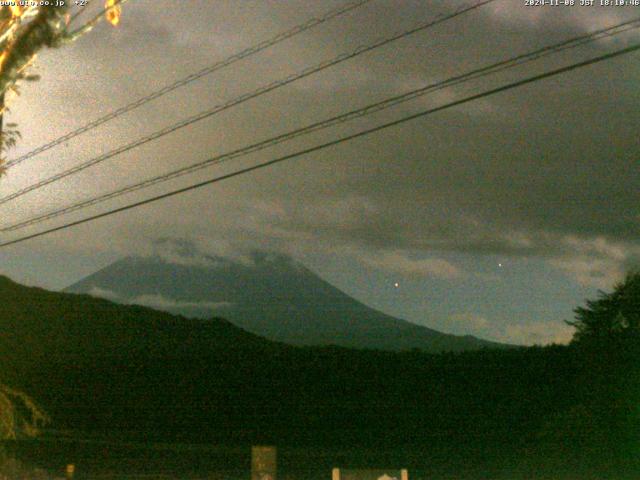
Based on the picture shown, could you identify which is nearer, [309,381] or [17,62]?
[17,62]

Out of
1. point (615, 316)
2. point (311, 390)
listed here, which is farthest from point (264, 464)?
point (311, 390)

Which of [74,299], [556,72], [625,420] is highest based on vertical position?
[74,299]

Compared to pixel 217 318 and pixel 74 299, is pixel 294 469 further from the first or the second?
pixel 217 318

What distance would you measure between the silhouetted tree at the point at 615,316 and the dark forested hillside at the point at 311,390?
77 cm

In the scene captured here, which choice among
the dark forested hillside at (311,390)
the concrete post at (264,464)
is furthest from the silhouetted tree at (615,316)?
the concrete post at (264,464)

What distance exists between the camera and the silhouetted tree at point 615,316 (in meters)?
31.3

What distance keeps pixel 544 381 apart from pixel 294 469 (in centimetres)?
1129

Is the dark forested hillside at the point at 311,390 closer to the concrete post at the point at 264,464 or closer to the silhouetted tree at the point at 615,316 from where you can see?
the silhouetted tree at the point at 615,316

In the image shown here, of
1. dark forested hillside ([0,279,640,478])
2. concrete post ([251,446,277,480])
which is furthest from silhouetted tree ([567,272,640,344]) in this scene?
concrete post ([251,446,277,480])

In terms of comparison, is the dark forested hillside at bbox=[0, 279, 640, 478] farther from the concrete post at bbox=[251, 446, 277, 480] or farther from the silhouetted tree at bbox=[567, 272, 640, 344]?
the concrete post at bbox=[251, 446, 277, 480]

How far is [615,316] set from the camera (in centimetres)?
3241

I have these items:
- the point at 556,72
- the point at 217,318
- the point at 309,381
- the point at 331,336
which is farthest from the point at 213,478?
the point at 331,336

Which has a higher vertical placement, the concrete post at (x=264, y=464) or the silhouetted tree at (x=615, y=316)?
the silhouetted tree at (x=615, y=316)

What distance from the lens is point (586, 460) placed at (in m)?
27.8
